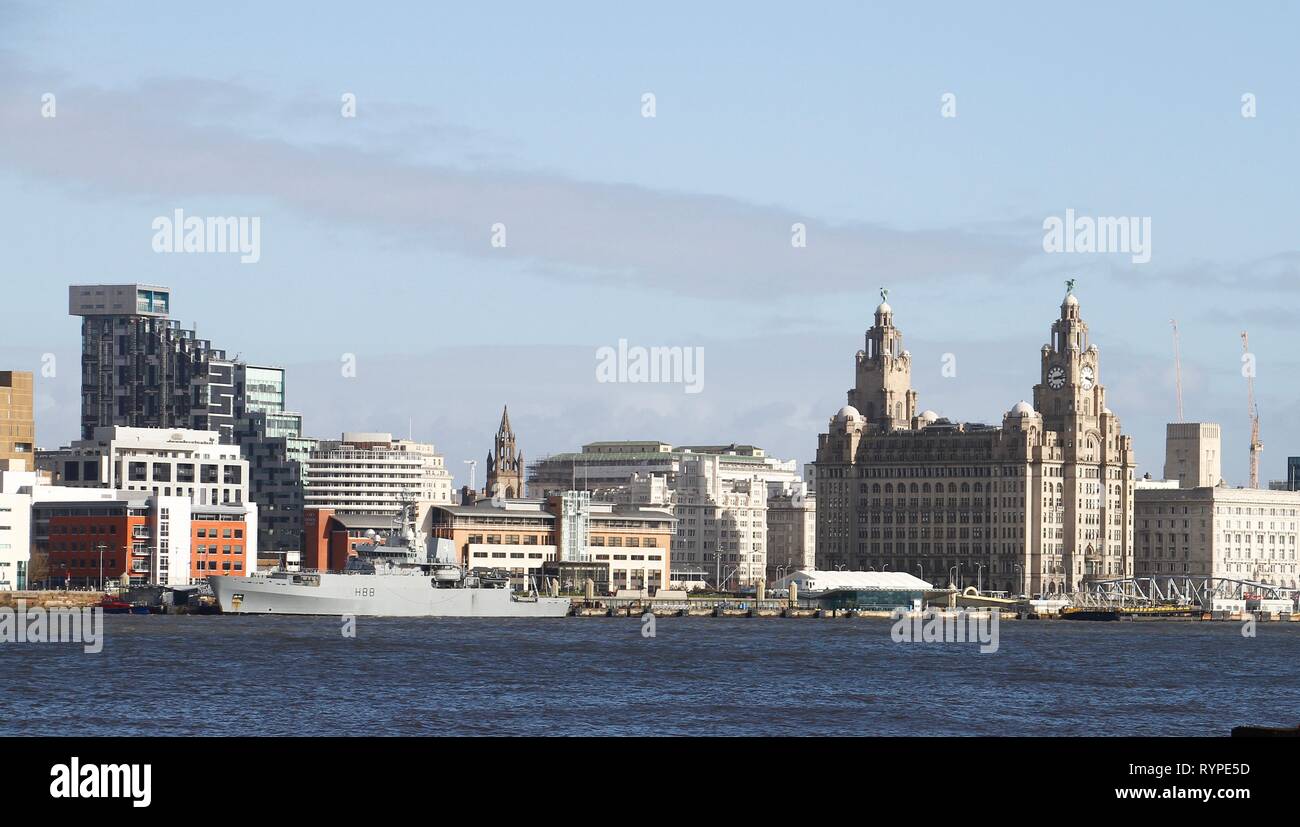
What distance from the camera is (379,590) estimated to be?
16750 centimetres

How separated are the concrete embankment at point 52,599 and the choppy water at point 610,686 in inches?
1767

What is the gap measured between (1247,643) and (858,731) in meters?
104

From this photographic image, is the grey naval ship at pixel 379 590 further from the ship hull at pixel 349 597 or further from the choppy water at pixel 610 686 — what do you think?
the choppy water at pixel 610 686

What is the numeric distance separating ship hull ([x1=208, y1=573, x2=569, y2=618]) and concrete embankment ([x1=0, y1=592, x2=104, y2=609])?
16.6 m

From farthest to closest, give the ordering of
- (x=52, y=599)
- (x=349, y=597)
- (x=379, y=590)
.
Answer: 1. (x=52, y=599)
2. (x=379, y=590)
3. (x=349, y=597)

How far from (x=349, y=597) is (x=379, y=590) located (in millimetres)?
2572

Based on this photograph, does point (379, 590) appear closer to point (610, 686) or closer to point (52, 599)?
point (52, 599)

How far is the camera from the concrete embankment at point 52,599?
181 m

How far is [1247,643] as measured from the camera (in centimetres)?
15738

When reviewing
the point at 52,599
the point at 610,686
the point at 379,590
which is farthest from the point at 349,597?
the point at 610,686

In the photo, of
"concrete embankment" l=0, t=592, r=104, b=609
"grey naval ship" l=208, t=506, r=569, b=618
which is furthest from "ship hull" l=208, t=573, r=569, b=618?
"concrete embankment" l=0, t=592, r=104, b=609
